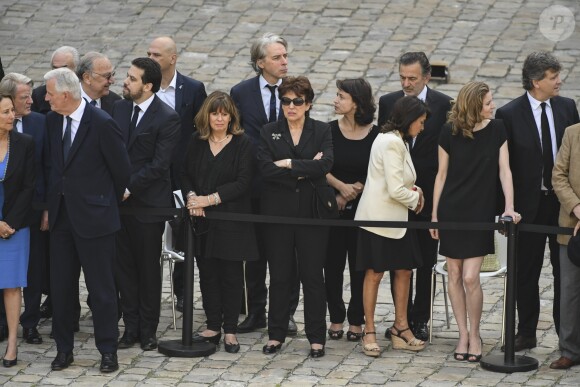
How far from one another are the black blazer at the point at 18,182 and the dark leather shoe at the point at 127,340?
1.17m

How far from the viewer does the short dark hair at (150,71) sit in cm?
1012

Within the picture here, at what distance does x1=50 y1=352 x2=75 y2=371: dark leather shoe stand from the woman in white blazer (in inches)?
85.9

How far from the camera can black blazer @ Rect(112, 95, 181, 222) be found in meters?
10.0

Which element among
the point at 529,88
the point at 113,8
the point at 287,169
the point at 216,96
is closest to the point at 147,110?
the point at 216,96

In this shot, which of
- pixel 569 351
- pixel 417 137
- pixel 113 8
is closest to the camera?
pixel 569 351

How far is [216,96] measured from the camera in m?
10.0

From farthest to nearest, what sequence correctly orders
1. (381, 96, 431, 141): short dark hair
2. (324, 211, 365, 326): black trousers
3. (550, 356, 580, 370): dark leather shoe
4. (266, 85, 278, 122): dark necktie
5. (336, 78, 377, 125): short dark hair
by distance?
1. (266, 85, 278, 122): dark necktie
2. (324, 211, 365, 326): black trousers
3. (336, 78, 377, 125): short dark hair
4. (381, 96, 431, 141): short dark hair
5. (550, 356, 580, 370): dark leather shoe

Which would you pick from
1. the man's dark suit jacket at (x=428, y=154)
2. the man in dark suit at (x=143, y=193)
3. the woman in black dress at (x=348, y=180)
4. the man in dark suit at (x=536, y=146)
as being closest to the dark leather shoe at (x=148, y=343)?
the man in dark suit at (x=143, y=193)

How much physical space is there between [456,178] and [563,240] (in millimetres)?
886

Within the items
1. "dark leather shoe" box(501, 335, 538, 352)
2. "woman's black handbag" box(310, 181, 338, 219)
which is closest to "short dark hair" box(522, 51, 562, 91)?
"woman's black handbag" box(310, 181, 338, 219)

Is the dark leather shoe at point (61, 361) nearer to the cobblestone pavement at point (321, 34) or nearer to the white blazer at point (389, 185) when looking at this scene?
the white blazer at point (389, 185)

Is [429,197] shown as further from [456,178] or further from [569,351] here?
[569,351]

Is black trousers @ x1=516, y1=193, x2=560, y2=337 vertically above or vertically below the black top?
below

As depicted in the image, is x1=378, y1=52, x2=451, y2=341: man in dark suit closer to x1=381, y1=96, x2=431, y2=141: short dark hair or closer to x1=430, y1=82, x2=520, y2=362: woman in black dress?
x1=381, y1=96, x2=431, y2=141: short dark hair
